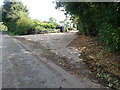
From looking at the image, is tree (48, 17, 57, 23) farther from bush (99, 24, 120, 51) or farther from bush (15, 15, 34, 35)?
bush (99, 24, 120, 51)

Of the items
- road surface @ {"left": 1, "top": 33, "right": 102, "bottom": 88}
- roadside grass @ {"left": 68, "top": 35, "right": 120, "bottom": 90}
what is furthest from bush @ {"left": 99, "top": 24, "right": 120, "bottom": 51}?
road surface @ {"left": 1, "top": 33, "right": 102, "bottom": 88}

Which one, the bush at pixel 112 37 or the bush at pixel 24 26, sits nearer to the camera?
the bush at pixel 112 37

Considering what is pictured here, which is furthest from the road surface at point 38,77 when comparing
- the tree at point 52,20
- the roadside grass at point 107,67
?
the tree at point 52,20

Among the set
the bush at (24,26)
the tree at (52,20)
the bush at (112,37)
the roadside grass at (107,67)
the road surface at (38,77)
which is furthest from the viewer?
the tree at (52,20)

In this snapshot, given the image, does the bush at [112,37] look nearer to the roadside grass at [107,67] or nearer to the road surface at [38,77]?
the roadside grass at [107,67]

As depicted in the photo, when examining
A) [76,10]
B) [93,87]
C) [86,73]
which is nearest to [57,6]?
[76,10]

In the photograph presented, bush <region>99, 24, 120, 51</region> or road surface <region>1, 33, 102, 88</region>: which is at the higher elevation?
bush <region>99, 24, 120, 51</region>

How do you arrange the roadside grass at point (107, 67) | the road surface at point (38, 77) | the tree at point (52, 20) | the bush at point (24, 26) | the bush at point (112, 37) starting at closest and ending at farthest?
the road surface at point (38, 77)
the roadside grass at point (107, 67)
the bush at point (112, 37)
the bush at point (24, 26)
the tree at point (52, 20)

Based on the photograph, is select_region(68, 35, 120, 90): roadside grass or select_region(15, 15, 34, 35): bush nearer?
select_region(68, 35, 120, 90): roadside grass

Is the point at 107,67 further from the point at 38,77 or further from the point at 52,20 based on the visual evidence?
the point at 52,20

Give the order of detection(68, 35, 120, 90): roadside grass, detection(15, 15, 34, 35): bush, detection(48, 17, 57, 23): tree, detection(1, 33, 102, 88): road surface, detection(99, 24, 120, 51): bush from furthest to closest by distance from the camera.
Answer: detection(48, 17, 57, 23): tree < detection(15, 15, 34, 35): bush < detection(99, 24, 120, 51): bush < detection(68, 35, 120, 90): roadside grass < detection(1, 33, 102, 88): road surface

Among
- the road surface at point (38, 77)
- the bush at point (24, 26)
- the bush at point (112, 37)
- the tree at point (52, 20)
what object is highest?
the tree at point (52, 20)

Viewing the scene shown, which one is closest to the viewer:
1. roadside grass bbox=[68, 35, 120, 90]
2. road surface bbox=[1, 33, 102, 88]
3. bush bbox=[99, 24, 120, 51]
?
road surface bbox=[1, 33, 102, 88]

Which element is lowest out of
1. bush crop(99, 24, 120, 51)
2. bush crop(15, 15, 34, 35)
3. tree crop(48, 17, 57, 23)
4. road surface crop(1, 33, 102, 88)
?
road surface crop(1, 33, 102, 88)
